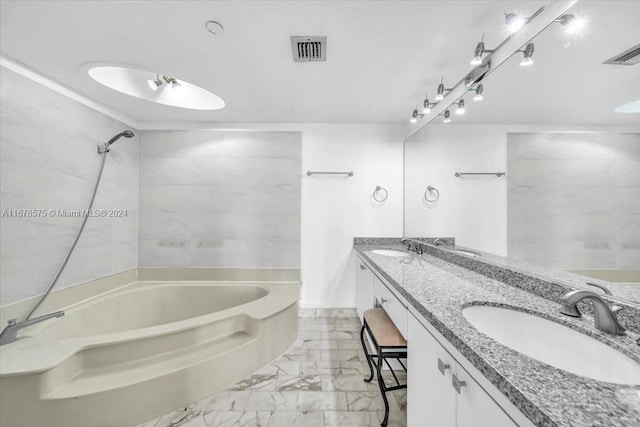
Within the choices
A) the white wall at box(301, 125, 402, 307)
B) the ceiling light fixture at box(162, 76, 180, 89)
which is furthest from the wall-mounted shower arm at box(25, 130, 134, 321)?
the white wall at box(301, 125, 402, 307)

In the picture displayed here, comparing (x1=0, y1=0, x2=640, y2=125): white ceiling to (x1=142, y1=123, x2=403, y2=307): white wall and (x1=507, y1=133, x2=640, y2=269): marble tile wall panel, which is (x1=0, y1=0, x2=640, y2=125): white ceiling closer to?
(x1=507, y1=133, x2=640, y2=269): marble tile wall panel

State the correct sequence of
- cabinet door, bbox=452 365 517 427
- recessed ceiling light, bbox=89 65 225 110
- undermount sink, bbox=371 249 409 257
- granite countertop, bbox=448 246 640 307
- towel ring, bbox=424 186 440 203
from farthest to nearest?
undermount sink, bbox=371 249 409 257
towel ring, bbox=424 186 440 203
recessed ceiling light, bbox=89 65 225 110
granite countertop, bbox=448 246 640 307
cabinet door, bbox=452 365 517 427

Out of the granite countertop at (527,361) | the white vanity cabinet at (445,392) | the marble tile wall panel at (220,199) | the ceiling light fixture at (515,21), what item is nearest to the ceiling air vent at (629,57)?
the ceiling light fixture at (515,21)

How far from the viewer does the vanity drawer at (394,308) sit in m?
1.29

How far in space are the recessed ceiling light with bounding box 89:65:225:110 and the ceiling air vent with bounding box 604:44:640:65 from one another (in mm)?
2489

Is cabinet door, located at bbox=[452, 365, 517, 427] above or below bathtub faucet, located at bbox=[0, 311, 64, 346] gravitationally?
above

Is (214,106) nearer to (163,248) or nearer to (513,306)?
(163,248)

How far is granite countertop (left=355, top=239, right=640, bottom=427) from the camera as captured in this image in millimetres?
461

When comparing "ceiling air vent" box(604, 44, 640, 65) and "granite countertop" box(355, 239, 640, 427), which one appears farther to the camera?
"ceiling air vent" box(604, 44, 640, 65)

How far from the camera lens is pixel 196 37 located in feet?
4.76

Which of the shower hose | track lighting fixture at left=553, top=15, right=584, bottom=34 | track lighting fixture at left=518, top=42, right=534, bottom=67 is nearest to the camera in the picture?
track lighting fixture at left=553, top=15, right=584, bottom=34

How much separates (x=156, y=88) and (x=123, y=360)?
231 cm

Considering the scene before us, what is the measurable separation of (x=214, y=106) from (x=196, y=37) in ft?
3.63

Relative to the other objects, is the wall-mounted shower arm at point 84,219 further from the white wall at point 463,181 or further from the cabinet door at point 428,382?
the white wall at point 463,181
